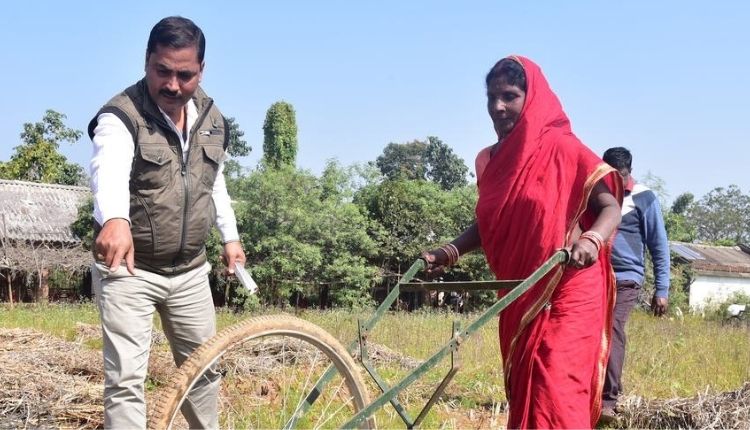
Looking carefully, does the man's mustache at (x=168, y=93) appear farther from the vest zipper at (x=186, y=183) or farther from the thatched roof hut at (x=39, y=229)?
the thatched roof hut at (x=39, y=229)

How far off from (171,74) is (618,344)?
3.88 m

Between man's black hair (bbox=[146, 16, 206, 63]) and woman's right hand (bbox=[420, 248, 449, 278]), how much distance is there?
1.42 metres

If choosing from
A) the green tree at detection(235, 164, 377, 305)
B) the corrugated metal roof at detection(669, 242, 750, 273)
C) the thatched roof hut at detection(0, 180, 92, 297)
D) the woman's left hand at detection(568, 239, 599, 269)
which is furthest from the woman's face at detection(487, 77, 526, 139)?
the corrugated metal roof at detection(669, 242, 750, 273)

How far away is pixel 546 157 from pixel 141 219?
1770mm

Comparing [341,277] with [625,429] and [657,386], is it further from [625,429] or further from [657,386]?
[625,429]

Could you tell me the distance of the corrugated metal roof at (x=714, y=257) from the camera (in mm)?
41688

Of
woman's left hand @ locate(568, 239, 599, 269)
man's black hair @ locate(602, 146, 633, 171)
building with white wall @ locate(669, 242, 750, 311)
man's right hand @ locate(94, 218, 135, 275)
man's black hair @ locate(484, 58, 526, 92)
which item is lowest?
building with white wall @ locate(669, 242, 750, 311)

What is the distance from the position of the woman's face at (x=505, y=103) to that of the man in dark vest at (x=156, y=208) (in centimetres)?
125

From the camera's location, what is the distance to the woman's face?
3.73 meters

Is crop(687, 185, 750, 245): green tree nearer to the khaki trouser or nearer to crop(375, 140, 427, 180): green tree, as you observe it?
crop(375, 140, 427, 180): green tree

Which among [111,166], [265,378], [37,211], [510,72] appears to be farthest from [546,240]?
[37,211]

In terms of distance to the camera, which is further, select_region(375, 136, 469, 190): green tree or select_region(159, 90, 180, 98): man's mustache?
select_region(375, 136, 469, 190): green tree

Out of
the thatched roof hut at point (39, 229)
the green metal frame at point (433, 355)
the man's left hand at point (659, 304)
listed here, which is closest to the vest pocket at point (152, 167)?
the green metal frame at point (433, 355)

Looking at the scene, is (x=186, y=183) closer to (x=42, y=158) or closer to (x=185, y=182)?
(x=185, y=182)
